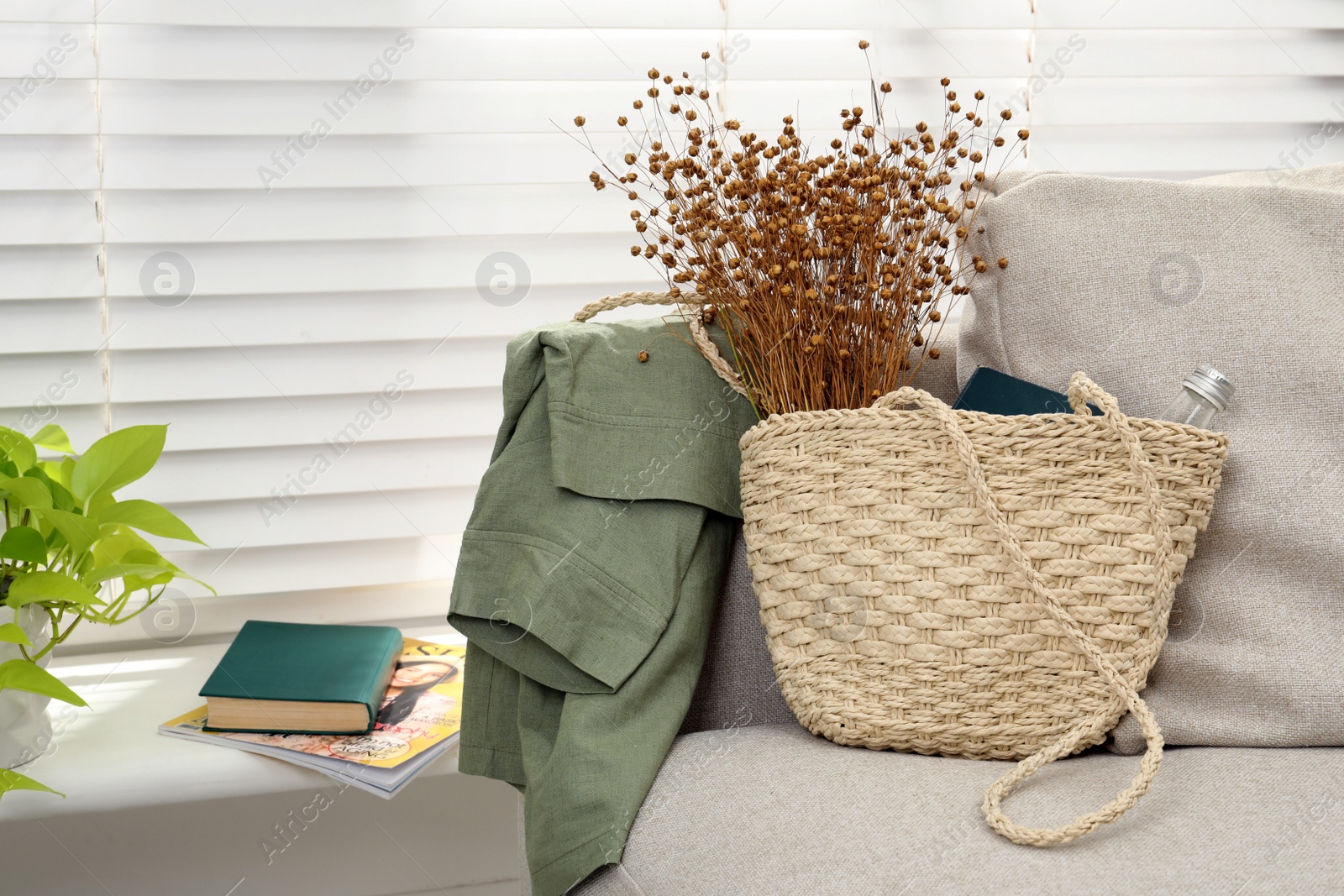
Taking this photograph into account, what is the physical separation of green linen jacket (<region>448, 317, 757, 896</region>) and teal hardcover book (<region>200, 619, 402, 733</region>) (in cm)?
26

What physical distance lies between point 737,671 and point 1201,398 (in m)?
0.47

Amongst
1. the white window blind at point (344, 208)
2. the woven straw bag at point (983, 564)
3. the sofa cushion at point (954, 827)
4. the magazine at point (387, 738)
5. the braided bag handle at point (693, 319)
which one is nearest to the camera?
the sofa cushion at point (954, 827)

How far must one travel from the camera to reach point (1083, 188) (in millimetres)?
862

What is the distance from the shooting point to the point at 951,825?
2.06 feet

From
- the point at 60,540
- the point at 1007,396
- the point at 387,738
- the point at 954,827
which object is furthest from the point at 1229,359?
the point at 60,540

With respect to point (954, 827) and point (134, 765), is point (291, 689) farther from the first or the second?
point (954, 827)

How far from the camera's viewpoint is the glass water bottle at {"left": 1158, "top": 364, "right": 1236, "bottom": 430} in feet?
2.43

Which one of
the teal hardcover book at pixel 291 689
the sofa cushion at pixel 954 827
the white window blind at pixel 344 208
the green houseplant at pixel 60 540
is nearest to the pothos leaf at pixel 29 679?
the green houseplant at pixel 60 540

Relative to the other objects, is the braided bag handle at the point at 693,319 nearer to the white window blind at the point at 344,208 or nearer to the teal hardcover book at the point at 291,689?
the white window blind at the point at 344,208

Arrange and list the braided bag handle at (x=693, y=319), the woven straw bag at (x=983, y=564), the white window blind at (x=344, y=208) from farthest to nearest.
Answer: the white window blind at (x=344, y=208) → the braided bag handle at (x=693, y=319) → the woven straw bag at (x=983, y=564)

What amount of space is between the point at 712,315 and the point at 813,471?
0.75 ft

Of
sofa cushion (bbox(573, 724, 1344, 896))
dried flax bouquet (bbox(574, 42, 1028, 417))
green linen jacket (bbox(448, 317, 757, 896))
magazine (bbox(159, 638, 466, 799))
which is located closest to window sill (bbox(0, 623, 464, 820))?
magazine (bbox(159, 638, 466, 799))

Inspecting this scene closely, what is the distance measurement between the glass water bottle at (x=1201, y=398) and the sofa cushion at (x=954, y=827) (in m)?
0.27

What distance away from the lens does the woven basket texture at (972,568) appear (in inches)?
27.7
